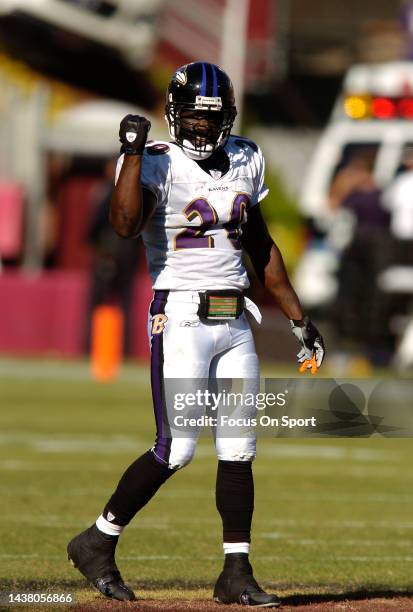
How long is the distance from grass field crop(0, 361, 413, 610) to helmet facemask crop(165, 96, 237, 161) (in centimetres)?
175

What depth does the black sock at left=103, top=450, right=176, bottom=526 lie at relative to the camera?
665 centimetres

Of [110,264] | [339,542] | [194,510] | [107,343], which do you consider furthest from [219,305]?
[110,264]

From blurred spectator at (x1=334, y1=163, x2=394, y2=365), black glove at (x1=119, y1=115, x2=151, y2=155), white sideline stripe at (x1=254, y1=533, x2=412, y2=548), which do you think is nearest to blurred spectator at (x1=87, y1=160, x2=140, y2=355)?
blurred spectator at (x1=334, y1=163, x2=394, y2=365)

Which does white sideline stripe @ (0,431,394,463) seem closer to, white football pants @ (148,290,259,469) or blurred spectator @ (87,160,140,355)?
white football pants @ (148,290,259,469)

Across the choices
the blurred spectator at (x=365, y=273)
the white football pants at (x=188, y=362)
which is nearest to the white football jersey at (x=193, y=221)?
the white football pants at (x=188, y=362)

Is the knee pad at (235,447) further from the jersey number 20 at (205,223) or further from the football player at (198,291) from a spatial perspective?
the jersey number 20 at (205,223)

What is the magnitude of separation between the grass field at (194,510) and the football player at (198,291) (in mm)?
316

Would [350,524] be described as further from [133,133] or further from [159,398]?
[133,133]

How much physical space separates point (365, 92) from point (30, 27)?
33.3 ft

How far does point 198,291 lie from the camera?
663cm

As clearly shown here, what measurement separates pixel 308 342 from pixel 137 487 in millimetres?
908

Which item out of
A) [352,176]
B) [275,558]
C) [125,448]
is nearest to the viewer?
[275,558]

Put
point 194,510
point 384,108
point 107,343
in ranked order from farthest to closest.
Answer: point 384,108, point 107,343, point 194,510

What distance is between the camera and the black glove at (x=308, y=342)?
6.92 m
